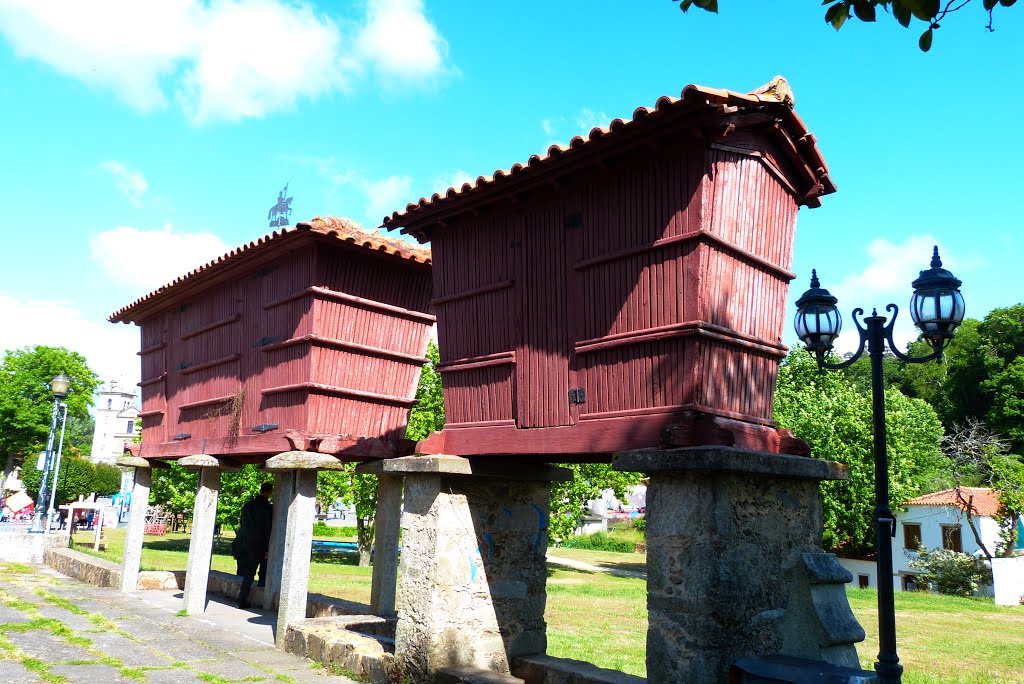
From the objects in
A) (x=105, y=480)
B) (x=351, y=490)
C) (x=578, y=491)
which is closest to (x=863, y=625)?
(x=578, y=491)

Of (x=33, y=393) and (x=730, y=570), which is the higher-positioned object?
(x=33, y=393)

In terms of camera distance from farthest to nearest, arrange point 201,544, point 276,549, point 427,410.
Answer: point 427,410 < point 276,549 < point 201,544

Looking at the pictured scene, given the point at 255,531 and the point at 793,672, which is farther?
the point at 255,531

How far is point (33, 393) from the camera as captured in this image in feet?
145

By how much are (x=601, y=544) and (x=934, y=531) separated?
59.3 feet

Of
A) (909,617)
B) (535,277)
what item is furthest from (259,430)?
(909,617)

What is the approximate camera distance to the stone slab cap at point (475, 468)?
22.2 feet

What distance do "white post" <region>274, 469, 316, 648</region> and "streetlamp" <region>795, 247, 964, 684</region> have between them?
6.05 meters

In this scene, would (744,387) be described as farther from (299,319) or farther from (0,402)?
(0,402)

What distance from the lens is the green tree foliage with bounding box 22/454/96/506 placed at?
38.0 metres

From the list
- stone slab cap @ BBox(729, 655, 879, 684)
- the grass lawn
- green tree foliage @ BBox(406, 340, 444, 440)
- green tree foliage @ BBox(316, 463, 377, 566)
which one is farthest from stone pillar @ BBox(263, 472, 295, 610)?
green tree foliage @ BBox(316, 463, 377, 566)

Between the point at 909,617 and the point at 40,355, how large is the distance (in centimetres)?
4789

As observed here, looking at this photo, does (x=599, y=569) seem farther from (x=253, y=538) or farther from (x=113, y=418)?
(x=113, y=418)

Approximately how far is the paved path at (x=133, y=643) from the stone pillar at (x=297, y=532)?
46cm
